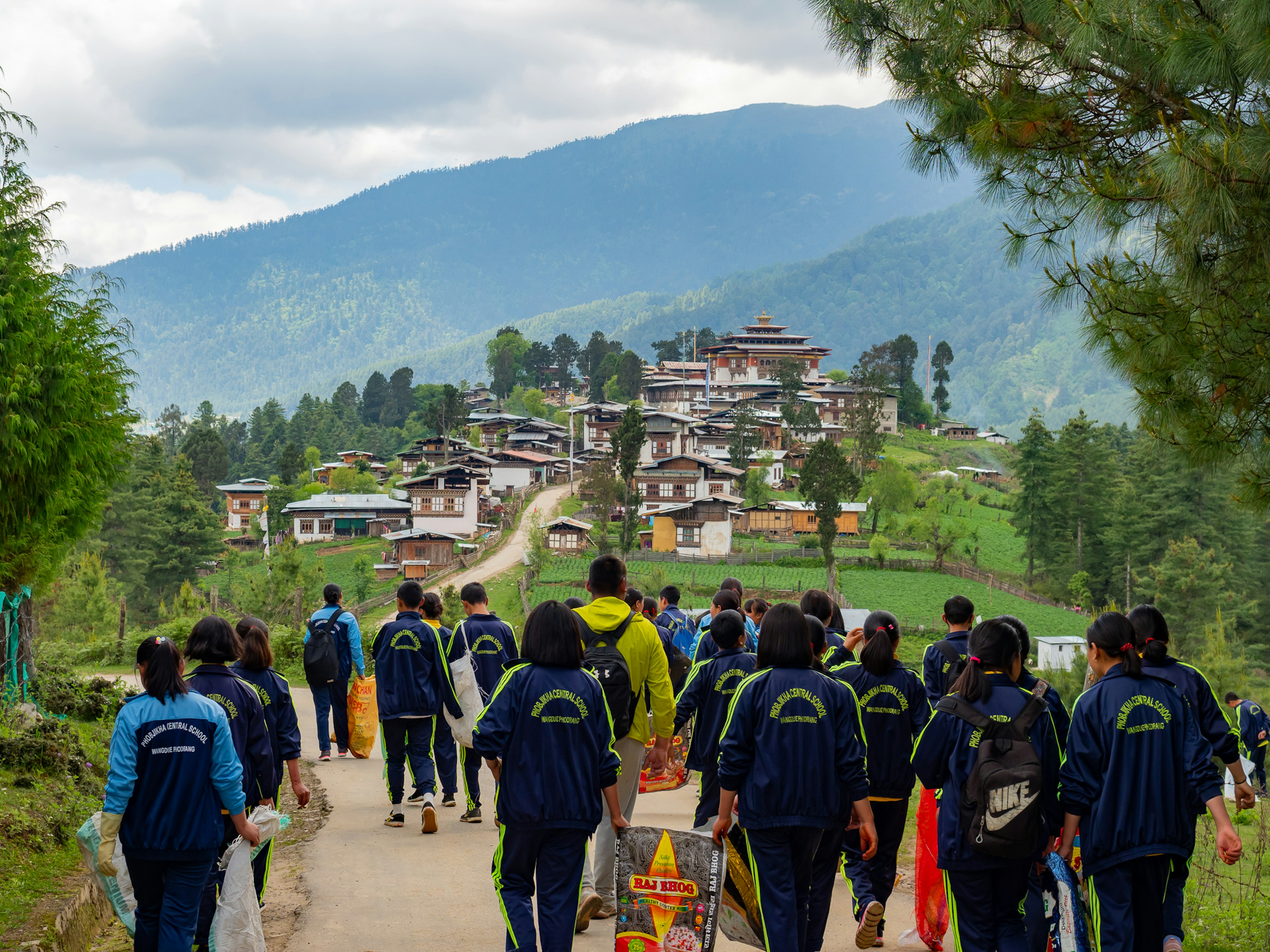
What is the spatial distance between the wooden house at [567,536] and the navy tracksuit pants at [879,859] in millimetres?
47589

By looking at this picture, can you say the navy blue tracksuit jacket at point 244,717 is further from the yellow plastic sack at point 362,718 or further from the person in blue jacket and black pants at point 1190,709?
the yellow plastic sack at point 362,718

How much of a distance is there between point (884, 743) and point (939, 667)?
0.80 m

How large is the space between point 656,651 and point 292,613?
78.9ft

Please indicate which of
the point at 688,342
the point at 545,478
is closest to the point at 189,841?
the point at 545,478

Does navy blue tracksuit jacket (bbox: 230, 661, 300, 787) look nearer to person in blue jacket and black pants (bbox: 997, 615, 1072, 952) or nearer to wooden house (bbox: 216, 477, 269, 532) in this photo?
person in blue jacket and black pants (bbox: 997, 615, 1072, 952)

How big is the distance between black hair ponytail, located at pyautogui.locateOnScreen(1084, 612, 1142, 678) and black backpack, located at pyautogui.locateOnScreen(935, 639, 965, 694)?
103 cm

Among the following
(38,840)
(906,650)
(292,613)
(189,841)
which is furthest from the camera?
(906,650)

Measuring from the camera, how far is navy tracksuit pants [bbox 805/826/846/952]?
4.96m

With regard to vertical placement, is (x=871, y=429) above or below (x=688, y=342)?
below

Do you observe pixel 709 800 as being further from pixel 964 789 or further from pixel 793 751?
pixel 964 789

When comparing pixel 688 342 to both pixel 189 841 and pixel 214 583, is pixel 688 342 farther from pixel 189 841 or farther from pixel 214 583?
pixel 189 841

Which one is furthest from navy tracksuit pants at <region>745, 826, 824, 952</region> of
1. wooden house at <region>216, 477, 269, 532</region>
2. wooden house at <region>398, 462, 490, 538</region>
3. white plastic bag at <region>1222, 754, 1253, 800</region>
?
wooden house at <region>216, 477, 269, 532</region>

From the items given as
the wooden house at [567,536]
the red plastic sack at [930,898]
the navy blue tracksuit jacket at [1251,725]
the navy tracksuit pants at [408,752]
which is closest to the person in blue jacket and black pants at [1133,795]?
the red plastic sack at [930,898]

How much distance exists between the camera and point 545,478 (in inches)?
2736
